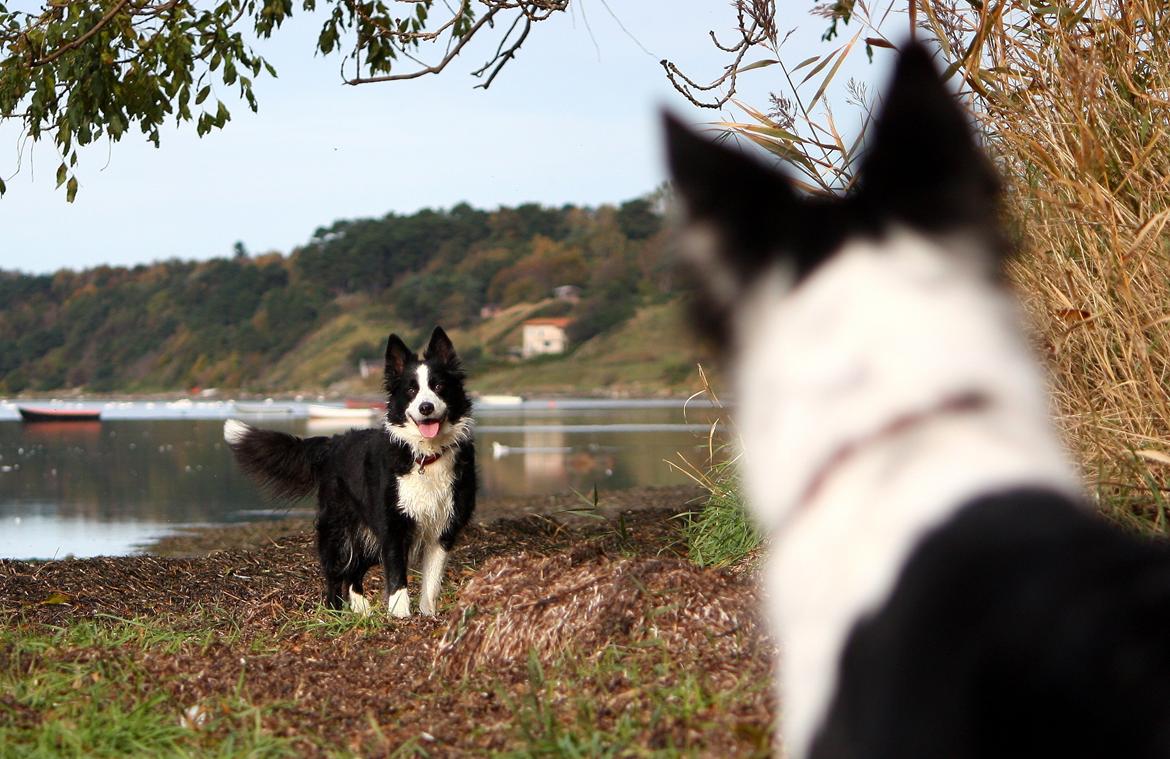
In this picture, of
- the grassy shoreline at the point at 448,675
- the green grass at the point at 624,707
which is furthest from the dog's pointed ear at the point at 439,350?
the green grass at the point at 624,707

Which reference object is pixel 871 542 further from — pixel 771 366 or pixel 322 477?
pixel 322 477

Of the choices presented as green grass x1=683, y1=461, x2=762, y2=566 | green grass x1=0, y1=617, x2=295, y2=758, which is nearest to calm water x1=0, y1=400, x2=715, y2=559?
green grass x1=683, y1=461, x2=762, y2=566

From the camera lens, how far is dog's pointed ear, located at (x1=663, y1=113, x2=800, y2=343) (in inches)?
64.7

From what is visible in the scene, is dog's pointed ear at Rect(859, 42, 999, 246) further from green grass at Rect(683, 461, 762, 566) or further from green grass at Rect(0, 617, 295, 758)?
green grass at Rect(683, 461, 762, 566)

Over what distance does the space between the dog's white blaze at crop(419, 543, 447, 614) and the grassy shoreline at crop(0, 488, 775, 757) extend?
1025 mm

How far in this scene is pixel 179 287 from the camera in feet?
318

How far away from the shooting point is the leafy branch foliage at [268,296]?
89.4 metres

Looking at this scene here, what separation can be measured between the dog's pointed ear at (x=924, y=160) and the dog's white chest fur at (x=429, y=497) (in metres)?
5.64

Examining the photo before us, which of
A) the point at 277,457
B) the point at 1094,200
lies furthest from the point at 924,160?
the point at 277,457

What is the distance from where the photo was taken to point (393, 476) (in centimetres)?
711

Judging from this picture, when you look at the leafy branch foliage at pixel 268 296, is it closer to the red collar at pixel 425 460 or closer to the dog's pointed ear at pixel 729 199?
the red collar at pixel 425 460

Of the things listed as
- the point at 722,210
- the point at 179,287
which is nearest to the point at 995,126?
the point at 722,210

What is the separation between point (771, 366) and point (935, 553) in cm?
36

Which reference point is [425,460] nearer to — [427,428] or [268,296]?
[427,428]
